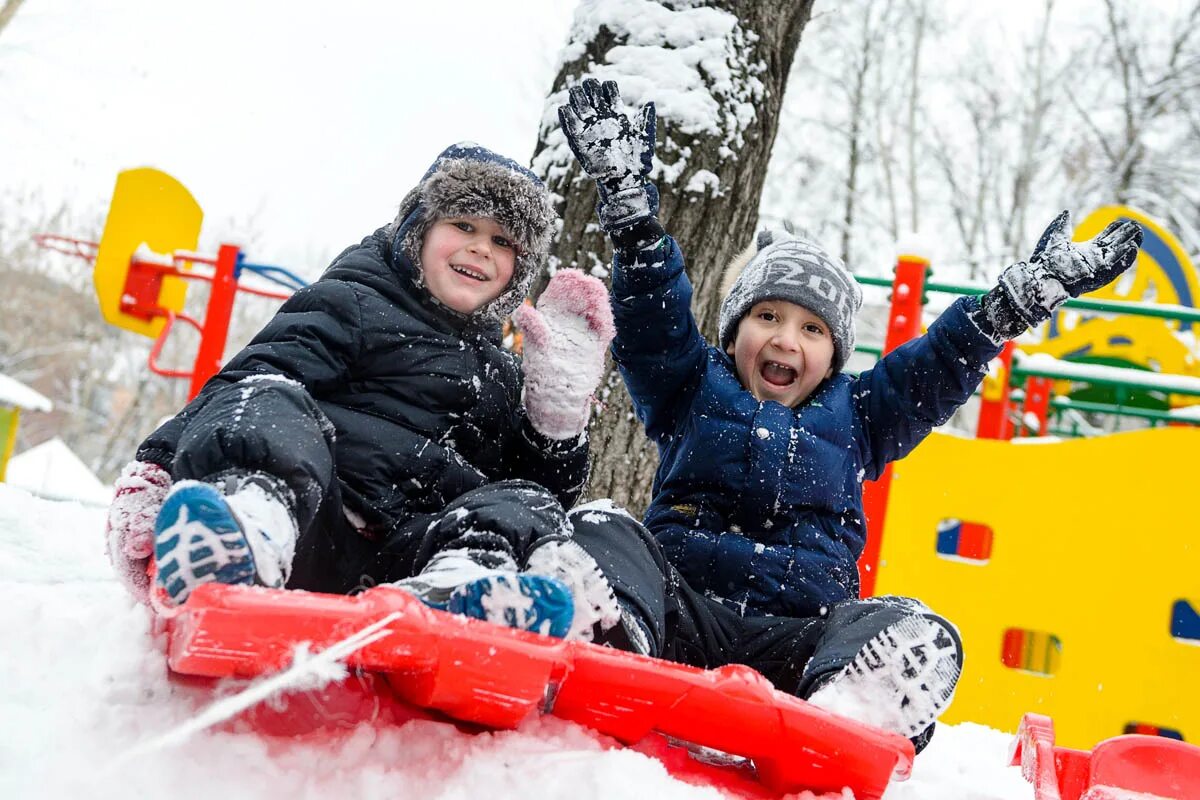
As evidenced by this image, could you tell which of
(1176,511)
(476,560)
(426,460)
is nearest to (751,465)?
(426,460)

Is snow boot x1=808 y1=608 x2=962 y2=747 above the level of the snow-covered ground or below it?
above

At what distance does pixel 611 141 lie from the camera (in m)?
2.07

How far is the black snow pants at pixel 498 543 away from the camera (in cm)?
152

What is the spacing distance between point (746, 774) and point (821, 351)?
4.00ft

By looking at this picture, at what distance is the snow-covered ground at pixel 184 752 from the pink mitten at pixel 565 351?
0.81 m

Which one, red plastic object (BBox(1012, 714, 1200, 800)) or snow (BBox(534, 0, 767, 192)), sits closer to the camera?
red plastic object (BBox(1012, 714, 1200, 800))

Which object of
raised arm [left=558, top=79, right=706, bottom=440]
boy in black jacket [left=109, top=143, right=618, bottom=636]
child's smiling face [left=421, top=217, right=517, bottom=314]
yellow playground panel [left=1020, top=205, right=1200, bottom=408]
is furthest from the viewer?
yellow playground panel [left=1020, top=205, right=1200, bottom=408]

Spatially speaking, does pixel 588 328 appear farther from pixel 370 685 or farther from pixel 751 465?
pixel 370 685

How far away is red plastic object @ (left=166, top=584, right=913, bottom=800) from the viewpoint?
1128mm

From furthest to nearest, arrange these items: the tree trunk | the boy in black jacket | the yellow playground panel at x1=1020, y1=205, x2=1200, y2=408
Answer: the yellow playground panel at x1=1020, y1=205, x2=1200, y2=408, the tree trunk, the boy in black jacket

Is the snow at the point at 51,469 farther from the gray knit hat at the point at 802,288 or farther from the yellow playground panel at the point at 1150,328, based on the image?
the gray knit hat at the point at 802,288

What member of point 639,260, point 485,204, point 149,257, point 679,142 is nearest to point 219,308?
point 149,257

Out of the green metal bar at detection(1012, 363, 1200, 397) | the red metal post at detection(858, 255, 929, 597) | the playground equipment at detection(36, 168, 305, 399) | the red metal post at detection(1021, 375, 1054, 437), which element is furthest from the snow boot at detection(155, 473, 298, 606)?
the red metal post at detection(1021, 375, 1054, 437)

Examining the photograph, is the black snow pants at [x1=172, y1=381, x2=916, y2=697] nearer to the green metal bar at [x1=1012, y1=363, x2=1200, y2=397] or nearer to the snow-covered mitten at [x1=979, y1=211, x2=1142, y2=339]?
the snow-covered mitten at [x1=979, y1=211, x2=1142, y2=339]
